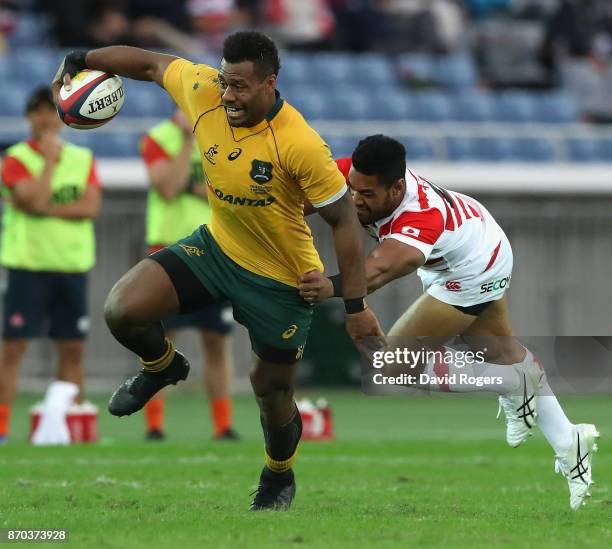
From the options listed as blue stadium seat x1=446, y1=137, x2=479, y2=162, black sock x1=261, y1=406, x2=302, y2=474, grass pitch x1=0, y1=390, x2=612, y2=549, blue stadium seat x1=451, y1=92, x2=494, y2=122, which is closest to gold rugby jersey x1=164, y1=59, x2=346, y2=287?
black sock x1=261, y1=406, x2=302, y2=474

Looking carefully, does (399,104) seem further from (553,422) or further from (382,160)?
(382,160)

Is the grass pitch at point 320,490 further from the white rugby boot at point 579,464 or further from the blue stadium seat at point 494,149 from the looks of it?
the blue stadium seat at point 494,149

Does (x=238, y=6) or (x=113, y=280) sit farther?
(x=238, y=6)

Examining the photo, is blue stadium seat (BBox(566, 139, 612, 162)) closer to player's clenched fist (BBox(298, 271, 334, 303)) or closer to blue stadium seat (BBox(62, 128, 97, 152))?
blue stadium seat (BBox(62, 128, 97, 152))

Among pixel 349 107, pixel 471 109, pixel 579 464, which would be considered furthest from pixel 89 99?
pixel 471 109

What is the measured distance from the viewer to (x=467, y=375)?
826 cm

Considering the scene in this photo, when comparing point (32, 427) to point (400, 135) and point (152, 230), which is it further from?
point (400, 135)

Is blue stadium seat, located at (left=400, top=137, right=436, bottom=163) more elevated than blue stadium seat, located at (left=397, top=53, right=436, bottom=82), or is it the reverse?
blue stadium seat, located at (left=397, top=53, right=436, bottom=82)

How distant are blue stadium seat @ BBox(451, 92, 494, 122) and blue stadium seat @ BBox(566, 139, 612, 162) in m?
1.45

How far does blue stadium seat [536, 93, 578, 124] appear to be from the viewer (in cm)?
2220

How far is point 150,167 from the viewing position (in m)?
12.4

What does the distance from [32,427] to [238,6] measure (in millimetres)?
11381

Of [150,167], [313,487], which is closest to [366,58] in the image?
[150,167]

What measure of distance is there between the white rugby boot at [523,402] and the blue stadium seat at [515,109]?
14127mm
